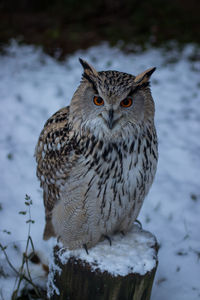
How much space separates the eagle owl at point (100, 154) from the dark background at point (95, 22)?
194 inches

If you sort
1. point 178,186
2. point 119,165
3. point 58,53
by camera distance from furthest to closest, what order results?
point 58,53
point 178,186
point 119,165

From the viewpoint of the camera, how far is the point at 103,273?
198 cm

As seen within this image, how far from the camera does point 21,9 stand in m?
8.70

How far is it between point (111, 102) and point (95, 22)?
7314 millimetres

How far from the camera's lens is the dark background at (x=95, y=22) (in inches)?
291

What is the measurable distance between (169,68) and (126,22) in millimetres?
3062

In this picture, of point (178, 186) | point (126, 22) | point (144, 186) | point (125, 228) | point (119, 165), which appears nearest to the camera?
point (119, 165)

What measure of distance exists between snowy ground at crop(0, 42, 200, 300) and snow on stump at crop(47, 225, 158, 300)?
1.83 feet

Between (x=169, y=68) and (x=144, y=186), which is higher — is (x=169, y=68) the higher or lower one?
the higher one

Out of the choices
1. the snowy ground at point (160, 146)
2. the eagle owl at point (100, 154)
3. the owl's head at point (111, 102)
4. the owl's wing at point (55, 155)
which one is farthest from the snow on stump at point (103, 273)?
the owl's head at point (111, 102)

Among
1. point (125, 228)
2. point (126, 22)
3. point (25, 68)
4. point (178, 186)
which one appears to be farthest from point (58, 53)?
point (125, 228)

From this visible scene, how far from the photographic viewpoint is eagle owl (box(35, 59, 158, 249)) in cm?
189

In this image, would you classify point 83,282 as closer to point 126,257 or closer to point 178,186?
point 126,257

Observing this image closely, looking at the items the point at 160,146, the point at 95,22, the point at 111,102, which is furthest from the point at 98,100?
the point at 95,22
